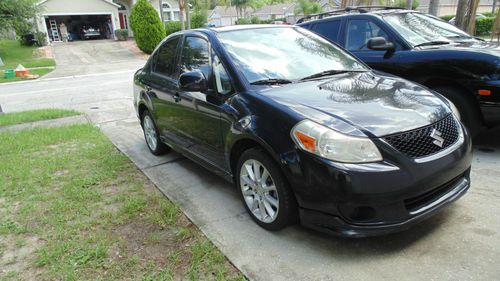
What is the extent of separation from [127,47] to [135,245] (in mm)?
29970

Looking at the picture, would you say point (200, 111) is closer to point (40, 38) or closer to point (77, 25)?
point (40, 38)

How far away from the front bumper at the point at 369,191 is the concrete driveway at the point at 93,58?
18831 mm

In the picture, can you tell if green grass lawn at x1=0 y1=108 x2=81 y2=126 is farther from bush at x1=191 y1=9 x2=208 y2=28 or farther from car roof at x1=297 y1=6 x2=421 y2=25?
bush at x1=191 y1=9 x2=208 y2=28

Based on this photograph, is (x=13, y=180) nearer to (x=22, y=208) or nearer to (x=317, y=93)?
(x=22, y=208)

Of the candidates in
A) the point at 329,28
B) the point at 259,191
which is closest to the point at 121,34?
the point at 329,28

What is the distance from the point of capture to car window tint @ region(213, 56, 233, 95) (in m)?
3.47

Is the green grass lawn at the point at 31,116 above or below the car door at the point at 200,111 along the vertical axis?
below

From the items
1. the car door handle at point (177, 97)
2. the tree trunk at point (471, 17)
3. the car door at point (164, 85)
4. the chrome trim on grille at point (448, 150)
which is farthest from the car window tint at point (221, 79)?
the tree trunk at point (471, 17)

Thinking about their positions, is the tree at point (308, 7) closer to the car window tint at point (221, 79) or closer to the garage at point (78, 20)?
→ the garage at point (78, 20)

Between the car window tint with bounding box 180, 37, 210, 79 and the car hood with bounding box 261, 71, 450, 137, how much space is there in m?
0.89

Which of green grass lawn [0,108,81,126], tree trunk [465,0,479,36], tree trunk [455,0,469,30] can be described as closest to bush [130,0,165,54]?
green grass lawn [0,108,81,126]

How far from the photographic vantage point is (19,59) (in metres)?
25.6

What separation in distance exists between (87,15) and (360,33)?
3707cm

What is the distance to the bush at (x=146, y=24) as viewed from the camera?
80.4 ft
